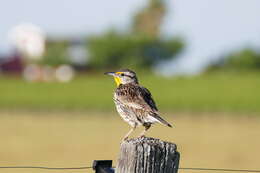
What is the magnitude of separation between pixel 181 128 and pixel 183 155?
50.8ft

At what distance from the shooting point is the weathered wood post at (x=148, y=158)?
511 centimetres

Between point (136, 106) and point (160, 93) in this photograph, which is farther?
point (160, 93)

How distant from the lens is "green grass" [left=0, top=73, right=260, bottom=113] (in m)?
64.1

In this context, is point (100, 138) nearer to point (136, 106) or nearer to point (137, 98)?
point (137, 98)

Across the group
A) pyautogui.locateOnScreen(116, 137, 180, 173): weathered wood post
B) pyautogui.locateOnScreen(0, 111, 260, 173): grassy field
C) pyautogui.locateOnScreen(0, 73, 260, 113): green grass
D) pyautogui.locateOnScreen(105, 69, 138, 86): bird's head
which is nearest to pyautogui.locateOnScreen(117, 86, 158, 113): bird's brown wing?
pyautogui.locateOnScreen(105, 69, 138, 86): bird's head

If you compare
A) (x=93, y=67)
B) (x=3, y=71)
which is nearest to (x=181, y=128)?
(x=93, y=67)

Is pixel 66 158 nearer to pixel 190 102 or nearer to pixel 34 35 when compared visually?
pixel 190 102

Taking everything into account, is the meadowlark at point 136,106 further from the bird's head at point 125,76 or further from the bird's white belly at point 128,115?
the bird's head at point 125,76

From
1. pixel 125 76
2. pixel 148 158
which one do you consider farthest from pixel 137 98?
pixel 148 158

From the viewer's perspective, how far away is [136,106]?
23.0ft

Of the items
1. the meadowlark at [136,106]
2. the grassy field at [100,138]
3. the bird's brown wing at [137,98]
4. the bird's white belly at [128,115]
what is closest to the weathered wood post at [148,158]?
the meadowlark at [136,106]

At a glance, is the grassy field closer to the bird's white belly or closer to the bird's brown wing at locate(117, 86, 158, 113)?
the bird's brown wing at locate(117, 86, 158, 113)

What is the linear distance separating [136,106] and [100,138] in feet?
93.2

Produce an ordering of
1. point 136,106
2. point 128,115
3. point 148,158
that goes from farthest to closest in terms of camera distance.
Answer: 1. point 128,115
2. point 136,106
3. point 148,158
